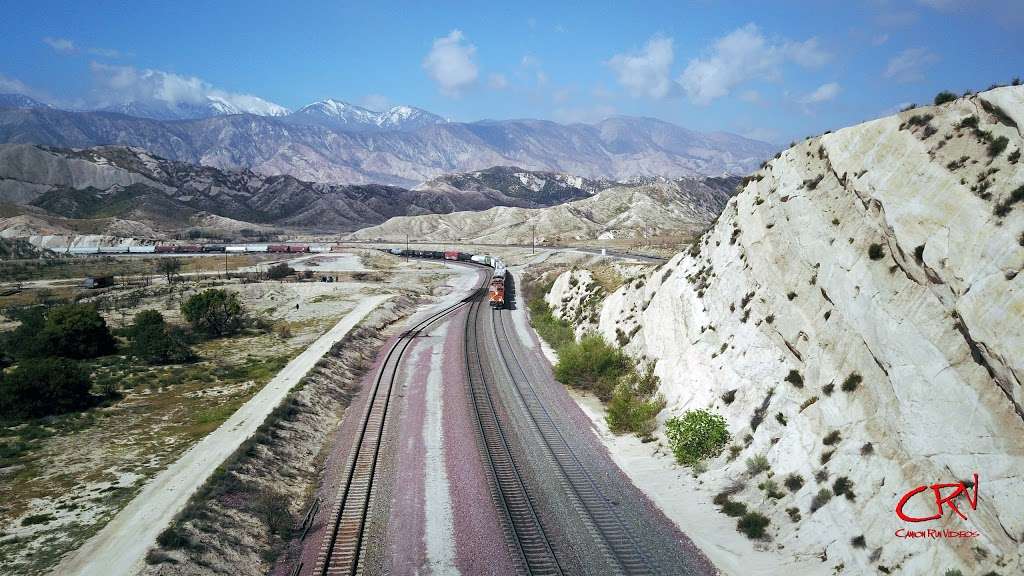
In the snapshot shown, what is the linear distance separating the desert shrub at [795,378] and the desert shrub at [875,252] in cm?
421

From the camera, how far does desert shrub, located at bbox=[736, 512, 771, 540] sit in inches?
586

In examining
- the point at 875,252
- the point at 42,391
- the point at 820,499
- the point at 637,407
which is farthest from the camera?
the point at 42,391

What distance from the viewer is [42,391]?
26328 millimetres

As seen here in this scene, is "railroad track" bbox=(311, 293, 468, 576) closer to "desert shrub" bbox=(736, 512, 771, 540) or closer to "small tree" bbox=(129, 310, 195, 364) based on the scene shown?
"desert shrub" bbox=(736, 512, 771, 540)

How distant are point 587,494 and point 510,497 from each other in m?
2.51

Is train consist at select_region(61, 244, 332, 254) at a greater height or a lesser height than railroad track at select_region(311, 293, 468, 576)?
greater

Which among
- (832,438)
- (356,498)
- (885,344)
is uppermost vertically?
(885,344)

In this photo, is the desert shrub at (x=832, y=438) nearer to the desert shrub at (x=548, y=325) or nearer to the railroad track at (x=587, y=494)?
the railroad track at (x=587, y=494)

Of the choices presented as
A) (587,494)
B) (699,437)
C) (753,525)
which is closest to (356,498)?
(587,494)

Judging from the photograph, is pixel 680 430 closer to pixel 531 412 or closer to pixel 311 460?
pixel 531 412

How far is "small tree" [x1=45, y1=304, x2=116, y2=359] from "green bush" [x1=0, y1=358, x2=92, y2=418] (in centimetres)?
1125

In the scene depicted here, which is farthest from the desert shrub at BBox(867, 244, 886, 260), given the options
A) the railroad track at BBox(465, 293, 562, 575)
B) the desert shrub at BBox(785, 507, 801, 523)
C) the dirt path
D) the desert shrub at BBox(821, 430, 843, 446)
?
the dirt path

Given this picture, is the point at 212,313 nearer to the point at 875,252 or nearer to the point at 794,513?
the point at 794,513

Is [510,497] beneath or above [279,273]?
beneath
